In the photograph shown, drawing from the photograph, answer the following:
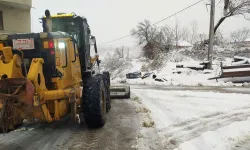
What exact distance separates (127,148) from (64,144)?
1.14 metres

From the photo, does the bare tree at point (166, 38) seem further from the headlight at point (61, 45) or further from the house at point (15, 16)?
the headlight at point (61, 45)

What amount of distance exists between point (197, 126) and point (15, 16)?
52.0ft

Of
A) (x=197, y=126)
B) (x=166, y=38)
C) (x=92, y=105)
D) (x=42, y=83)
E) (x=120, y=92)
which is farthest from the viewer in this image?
(x=166, y=38)

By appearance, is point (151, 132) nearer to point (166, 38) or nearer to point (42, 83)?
point (42, 83)

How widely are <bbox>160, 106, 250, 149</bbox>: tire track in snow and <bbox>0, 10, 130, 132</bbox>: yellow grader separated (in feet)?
4.97

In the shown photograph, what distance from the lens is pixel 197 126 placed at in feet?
20.0

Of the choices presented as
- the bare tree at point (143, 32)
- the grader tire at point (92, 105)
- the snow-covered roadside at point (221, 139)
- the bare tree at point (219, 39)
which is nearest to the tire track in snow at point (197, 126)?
the snow-covered roadside at point (221, 139)

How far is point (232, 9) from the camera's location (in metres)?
26.6

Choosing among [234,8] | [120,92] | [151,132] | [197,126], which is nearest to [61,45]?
[151,132]

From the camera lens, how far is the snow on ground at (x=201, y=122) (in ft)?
16.4

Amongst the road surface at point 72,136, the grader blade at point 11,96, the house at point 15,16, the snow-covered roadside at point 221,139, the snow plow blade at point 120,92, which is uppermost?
the house at point 15,16

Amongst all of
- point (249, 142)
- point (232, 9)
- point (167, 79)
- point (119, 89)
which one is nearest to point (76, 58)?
point (249, 142)

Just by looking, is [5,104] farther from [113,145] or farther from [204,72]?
[204,72]

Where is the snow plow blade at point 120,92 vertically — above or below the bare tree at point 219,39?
below
